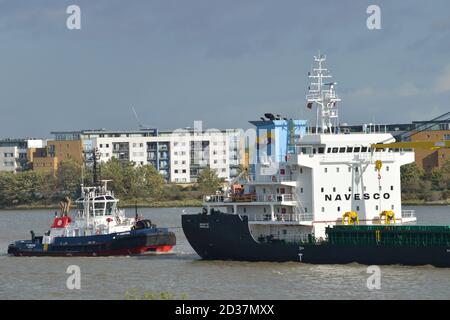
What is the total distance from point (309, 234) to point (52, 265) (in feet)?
39.5

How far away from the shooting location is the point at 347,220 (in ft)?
136

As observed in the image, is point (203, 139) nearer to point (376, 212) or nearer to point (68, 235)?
point (68, 235)

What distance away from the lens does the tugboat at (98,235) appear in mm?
49719

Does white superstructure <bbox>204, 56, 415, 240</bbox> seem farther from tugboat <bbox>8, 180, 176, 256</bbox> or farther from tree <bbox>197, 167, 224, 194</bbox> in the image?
tree <bbox>197, 167, 224, 194</bbox>

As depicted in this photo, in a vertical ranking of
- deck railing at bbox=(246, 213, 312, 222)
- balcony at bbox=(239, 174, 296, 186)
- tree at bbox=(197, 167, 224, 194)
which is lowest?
deck railing at bbox=(246, 213, 312, 222)

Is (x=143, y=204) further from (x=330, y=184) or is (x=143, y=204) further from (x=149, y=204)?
(x=330, y=184)

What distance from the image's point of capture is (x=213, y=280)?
3775 cm

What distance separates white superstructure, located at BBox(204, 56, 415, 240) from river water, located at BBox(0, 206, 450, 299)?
1.97 metres

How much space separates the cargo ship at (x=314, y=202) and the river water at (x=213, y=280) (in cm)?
64

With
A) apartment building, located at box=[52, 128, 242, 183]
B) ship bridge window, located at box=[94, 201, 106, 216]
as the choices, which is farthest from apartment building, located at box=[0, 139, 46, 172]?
ship bridge window, located at box=[94, 201, 106, 216]

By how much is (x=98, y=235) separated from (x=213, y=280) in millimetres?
13905

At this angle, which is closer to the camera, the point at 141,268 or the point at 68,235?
the point at 141,268

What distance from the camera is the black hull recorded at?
38.3 meters

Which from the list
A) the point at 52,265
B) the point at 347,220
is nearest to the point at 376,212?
the point at 347,220
